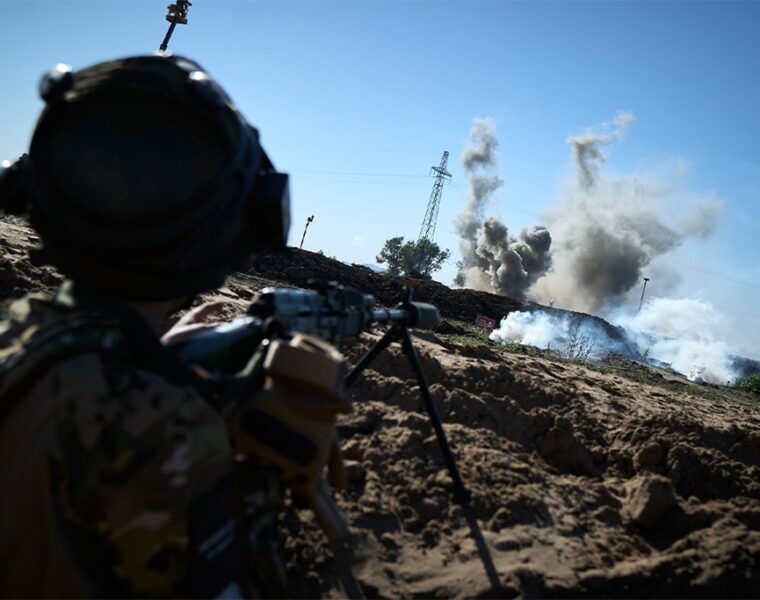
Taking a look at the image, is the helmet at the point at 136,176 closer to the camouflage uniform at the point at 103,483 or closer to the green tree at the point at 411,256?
the camouflage uniform at the point at 103,483

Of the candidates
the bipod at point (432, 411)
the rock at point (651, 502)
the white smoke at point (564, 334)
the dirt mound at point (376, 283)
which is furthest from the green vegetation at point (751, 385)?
the bipod at point (432, 411)

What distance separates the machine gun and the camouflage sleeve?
18.9 inches

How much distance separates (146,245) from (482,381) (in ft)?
14.1

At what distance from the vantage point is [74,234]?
1629 mm

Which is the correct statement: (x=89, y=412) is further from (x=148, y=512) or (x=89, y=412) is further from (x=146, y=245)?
(x=146, y=245)

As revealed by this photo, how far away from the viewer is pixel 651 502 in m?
3.76

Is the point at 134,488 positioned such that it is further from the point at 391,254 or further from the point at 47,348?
the point at 391,254

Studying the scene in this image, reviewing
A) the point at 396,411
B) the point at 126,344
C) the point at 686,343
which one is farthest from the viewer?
the point at 686,343

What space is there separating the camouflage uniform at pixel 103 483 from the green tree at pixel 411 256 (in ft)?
225

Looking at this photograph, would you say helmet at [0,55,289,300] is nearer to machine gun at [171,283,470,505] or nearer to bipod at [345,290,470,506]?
machine gun at [171,283,470,505]

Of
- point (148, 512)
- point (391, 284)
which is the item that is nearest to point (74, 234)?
point (148, 512)

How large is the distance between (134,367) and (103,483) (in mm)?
307

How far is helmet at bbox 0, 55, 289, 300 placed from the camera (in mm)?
1600

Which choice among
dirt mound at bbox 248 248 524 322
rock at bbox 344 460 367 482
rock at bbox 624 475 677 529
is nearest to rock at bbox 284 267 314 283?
dirt mound at bbox 248 248 524 322
